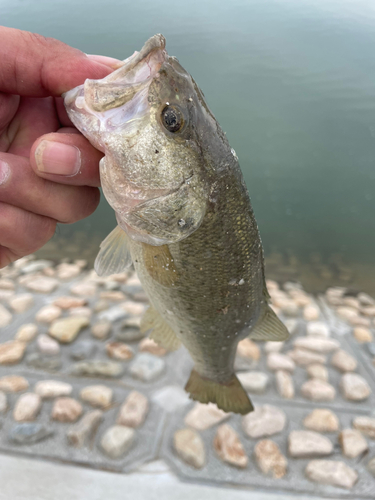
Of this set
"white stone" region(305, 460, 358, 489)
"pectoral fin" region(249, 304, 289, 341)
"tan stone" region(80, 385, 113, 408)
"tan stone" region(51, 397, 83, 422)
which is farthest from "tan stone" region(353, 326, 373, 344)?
"tan stone" region(51, 397, 83, 422)

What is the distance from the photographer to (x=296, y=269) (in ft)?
11.0

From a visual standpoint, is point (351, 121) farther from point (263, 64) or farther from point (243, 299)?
point (243, 299)

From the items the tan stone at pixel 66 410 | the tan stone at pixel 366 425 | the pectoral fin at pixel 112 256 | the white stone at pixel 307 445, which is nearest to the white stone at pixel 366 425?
the tan stone at pixel 366 425

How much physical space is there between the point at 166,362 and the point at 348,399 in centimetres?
110

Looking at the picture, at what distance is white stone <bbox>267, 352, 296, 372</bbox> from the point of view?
79.3 inches

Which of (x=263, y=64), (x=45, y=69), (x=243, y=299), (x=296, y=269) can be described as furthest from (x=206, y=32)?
(x=243, y=299)

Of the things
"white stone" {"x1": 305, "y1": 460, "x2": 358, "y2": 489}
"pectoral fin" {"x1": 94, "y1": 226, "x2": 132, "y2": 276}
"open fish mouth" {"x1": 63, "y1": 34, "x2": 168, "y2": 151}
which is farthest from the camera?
"white stone" {"x1": 305, "y1": 460, "x2": 358, "y2": 489}

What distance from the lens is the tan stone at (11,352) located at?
1.91m

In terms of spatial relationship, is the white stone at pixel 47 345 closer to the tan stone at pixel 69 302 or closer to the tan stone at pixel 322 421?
the tan stone at pixel 69 302

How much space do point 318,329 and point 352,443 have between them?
816 millimetres

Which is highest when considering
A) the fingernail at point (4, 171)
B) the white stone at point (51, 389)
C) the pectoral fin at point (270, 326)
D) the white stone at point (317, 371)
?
the fingernail at point (4, 171)

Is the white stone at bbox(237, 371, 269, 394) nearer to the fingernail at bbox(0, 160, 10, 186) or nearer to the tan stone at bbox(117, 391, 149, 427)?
the tan stone at bbox(117, 391, 149, 427)

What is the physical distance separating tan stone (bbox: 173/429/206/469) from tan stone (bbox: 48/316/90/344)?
0.91 metres

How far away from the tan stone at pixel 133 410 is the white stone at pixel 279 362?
32.1 inches
